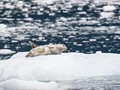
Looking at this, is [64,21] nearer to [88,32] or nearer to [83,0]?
[88,32]

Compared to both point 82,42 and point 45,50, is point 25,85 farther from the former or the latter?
point 82,42

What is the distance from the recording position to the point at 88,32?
16766mm

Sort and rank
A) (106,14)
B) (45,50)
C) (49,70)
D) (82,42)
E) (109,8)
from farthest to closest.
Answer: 1. (109,8)
2. (106,14)
3. (82,42)
4. (45,50)
5. (49,70)

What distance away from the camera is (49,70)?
10320 millimetres

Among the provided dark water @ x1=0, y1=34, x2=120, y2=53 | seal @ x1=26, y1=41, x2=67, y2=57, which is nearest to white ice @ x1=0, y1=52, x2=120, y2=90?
seal @ x1=26, y1=41, x2=67, y2=57

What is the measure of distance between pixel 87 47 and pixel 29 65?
14.7 ft

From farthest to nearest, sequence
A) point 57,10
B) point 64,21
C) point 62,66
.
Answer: point 57,10
point 64,21
point 62,66

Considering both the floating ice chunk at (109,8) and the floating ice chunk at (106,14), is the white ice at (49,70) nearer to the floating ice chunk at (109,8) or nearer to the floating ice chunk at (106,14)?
the floating ice chunk at (106,14)

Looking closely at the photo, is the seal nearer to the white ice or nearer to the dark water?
the white ice

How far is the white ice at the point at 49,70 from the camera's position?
9781 millimetres

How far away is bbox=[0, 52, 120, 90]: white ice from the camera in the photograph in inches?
385

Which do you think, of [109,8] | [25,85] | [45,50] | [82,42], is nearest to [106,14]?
[109,8]

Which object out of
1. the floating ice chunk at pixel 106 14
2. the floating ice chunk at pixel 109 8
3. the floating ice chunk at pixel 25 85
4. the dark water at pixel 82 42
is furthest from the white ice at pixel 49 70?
the floating ice chunk at pixel 109 8

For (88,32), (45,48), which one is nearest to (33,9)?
(88,32)
